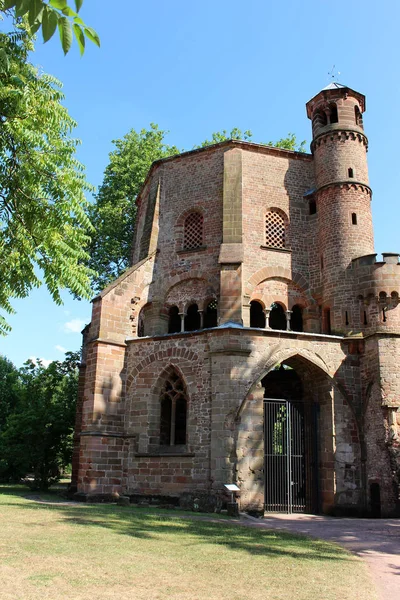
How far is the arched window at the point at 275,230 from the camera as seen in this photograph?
2044 centimetres

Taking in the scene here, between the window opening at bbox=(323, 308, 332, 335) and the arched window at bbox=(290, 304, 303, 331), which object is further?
the arched window at bbox=(290, 304, 303, 331)

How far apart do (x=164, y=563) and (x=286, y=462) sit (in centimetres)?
1047

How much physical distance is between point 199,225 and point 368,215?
6.24 meters

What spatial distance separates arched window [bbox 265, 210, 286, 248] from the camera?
20.4m

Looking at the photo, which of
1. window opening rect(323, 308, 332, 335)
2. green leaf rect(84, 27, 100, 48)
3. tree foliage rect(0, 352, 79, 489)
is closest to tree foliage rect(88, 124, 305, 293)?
tree foliage rect(0, 352, 79, 489)

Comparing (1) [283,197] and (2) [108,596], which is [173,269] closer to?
(1) [283,197]

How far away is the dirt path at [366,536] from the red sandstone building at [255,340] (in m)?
1.47

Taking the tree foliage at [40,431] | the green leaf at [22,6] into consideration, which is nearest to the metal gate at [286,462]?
the tree foliage at [40,431]

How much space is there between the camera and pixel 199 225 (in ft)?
68.8

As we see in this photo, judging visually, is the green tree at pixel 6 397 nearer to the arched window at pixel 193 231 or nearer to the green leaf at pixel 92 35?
the arched window at pixel 193 231

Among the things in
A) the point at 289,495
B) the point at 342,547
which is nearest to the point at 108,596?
the point at 342,547

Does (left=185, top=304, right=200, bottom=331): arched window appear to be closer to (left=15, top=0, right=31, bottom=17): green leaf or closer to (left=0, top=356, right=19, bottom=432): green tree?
(left=0, top=356, right=19, bottom=432): green tree

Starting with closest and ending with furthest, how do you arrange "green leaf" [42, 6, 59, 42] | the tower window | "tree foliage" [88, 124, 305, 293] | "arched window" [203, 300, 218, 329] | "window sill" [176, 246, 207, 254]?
1. "green leaf" [42, 6, 59, 42]
2. "window sill" [176, 246, 207, 254]
3. the tower window
4. "arched window" [203, 300, 218, 329]
5. "tree foliage" [88, 124, 305, 293]

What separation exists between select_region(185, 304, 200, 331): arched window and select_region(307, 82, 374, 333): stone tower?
4.90 m
